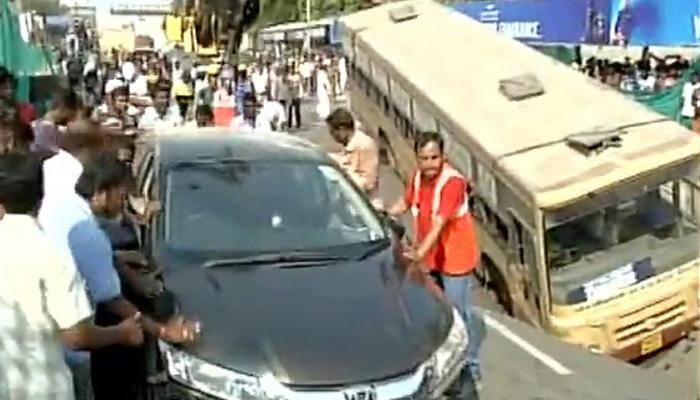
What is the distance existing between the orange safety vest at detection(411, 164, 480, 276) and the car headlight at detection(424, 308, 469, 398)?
1467 millimetres

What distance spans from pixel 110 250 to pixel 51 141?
9.74 feet

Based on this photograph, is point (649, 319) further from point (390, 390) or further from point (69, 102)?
point (390, 390)

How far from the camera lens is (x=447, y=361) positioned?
6.74 metres

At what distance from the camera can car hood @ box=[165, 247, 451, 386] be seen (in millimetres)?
6332

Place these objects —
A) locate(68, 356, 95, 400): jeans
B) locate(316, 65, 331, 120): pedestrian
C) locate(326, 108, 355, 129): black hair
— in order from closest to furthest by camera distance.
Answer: locate(68, 356, 95, 400): jeans
locate(326, 108, 355, 129): black hair
locate(316, 65, 331, 120): pedestrian

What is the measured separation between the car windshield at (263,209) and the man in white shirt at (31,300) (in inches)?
98.7

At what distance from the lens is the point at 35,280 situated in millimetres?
4730

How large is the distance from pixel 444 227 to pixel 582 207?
263 cm

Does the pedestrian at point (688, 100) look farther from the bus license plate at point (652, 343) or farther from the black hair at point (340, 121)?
the black hair at point (340, 121)

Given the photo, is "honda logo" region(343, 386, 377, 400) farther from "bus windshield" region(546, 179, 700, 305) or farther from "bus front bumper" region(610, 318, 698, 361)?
"bus front bumper" region(610, 318, 698, 361)

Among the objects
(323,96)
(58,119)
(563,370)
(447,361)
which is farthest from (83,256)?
(323,96)

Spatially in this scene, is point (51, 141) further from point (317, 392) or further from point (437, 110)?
point (437, 110)

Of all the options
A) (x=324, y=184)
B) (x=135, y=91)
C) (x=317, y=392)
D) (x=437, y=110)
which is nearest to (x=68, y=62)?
(x=135, y=91)

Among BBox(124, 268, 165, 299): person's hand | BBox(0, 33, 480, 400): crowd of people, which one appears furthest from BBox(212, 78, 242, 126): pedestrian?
BBox(124, 268, 165, 299): person's hand
